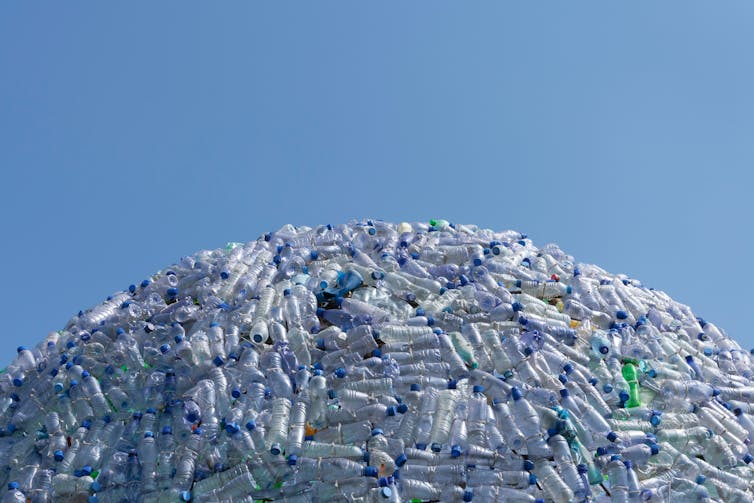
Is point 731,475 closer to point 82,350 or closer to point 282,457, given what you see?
point 282,457

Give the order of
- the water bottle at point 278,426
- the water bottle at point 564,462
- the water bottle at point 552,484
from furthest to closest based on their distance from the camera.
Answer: the water bottle at point 278,426, the water bottle at point 564,462, the water bottle at point 552,484

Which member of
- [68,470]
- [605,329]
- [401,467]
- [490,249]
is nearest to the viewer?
[401,467]

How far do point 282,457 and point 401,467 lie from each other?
3.41 feet

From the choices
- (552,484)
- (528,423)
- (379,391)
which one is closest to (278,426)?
(379,391)

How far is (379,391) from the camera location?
29.1 feet

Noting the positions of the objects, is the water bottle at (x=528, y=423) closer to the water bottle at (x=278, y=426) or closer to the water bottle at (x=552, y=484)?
the water bottle at (x=552, y=484)

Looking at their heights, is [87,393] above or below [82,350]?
below

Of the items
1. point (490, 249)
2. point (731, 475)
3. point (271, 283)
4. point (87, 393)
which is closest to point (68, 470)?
point (87, 393)

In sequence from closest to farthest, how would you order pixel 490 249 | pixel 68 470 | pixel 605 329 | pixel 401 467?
pixel 401 467
pixel 68 470
pixel 605 329
pixel 490 249

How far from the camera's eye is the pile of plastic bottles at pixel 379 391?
8320 millimetres

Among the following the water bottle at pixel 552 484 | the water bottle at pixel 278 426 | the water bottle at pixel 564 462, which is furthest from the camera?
the water bottle at pixel 278 426

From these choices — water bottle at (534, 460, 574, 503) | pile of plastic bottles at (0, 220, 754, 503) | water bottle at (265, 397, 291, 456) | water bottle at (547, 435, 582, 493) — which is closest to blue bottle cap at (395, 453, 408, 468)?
pile of plastic bottles at (0, 220, 754, 503)

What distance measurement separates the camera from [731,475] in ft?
30.0

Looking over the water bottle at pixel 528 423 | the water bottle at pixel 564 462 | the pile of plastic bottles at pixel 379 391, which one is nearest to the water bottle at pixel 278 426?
the pile of plastic bottles at pixel 379 391
